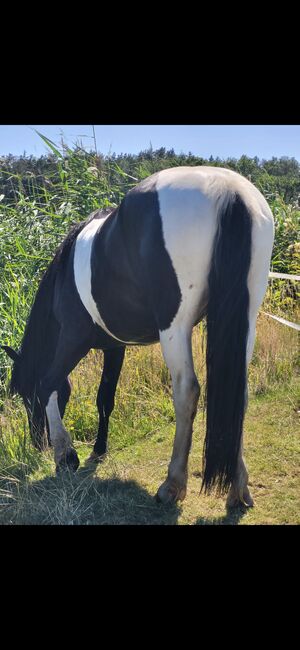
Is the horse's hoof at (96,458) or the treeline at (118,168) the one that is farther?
the treeline at (118,168)

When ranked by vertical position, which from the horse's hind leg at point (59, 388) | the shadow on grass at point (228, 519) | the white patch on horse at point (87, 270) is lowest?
the shadow on grass at point (228, 519)

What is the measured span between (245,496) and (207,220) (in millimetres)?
1631

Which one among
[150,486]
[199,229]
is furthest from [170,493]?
[199,229]

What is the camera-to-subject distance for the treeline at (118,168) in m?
6.48

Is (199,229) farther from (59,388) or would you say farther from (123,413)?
(123,413)

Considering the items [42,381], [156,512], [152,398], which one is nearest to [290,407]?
[152,398]

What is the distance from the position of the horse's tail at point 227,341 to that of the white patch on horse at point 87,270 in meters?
0.97

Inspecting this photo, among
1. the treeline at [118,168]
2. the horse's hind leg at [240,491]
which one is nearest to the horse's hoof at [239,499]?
the horse's hind leg at [240,491]

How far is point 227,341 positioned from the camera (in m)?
2.83

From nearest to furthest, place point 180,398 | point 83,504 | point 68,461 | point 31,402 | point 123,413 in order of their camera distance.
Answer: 1. point 180,398
2. point 83,504
3. point 68,461
4. point 31,402
5. point 123,413

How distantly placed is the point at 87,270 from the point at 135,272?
48 cm

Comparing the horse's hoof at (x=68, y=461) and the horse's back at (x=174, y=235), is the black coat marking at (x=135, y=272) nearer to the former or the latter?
the horse's back at (x=174, y=235)

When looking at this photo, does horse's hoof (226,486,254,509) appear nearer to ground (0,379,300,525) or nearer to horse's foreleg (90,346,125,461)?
ground (0,379,300,525)

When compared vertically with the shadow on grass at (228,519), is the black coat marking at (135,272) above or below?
above
